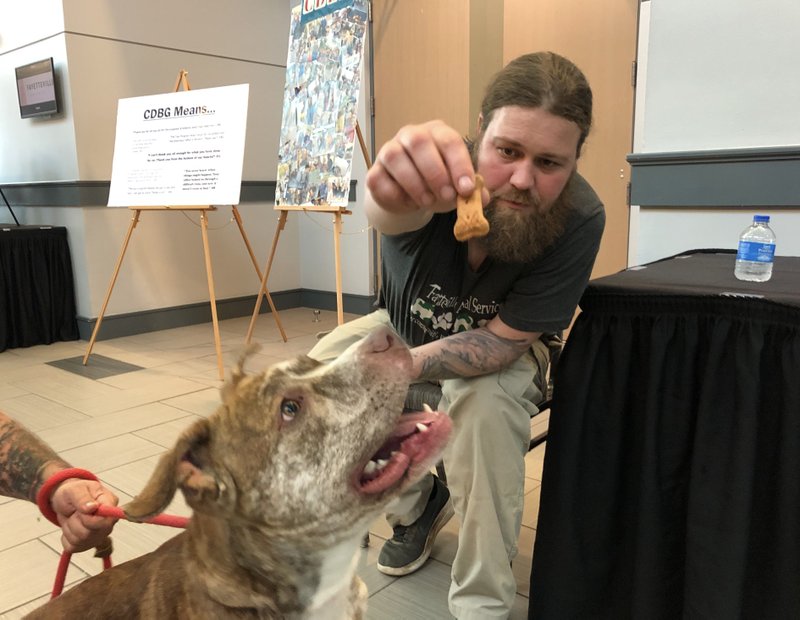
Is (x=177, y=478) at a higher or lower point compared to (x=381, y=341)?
lower

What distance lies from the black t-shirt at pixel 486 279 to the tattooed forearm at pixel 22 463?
0.97 m

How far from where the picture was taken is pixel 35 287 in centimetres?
483

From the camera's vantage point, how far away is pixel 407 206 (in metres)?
1.39

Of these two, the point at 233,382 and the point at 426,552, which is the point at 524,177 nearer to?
the point at 233,382

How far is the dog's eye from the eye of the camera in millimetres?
1092

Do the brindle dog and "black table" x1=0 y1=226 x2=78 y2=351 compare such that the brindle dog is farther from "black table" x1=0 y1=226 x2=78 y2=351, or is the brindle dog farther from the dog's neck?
"black table" x1=0 y1=226 x2=78 y2=351

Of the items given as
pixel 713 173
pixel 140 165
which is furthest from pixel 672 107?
pixel 140 165

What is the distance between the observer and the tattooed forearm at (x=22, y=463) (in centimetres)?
126

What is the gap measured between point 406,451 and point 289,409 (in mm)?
230

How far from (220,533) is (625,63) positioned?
3.82m

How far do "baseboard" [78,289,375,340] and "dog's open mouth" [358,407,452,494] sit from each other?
401 cm

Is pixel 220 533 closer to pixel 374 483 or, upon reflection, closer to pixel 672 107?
pixel 374 483

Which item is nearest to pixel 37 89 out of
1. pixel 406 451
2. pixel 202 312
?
pixel 202 312

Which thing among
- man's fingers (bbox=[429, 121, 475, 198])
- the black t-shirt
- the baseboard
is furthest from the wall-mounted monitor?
Result: man's fingers (bbox=[429, 121, 475, 198])
